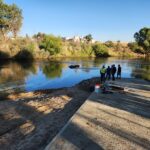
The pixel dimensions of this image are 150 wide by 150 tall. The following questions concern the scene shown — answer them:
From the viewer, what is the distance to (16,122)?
14539 millimetres

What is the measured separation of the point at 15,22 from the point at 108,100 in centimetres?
9157

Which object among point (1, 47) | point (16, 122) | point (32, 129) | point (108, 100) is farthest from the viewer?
point (1, 47)

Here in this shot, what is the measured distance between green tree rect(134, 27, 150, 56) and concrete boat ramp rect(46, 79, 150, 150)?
408 ft

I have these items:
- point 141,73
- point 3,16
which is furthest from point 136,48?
point 141,73

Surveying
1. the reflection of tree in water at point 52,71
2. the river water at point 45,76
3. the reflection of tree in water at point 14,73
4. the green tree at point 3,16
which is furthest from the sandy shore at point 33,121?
the green tree at point 3,16

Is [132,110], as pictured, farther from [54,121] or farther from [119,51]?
[119,51]

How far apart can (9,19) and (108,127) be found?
95735 millimetres

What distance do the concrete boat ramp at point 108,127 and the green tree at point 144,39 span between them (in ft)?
408

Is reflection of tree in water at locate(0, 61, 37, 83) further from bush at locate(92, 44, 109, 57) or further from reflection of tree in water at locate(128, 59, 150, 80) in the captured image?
bush at locate(92, 44, 109, 57)

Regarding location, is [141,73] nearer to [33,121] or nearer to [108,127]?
[33,121]

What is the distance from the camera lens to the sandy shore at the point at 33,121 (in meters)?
10.9

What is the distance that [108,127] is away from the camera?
37.0ft

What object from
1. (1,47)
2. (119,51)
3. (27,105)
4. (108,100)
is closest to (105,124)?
(108,100)

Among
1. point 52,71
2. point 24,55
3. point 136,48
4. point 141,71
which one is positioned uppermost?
point 24,55
